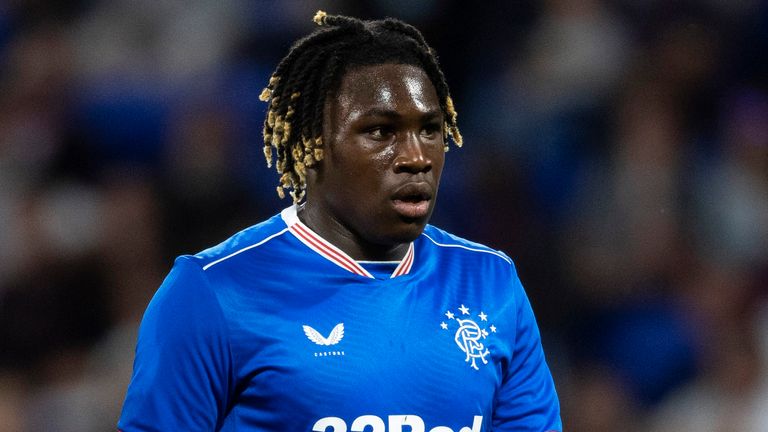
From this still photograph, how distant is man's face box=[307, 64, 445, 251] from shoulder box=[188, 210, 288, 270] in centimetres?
19

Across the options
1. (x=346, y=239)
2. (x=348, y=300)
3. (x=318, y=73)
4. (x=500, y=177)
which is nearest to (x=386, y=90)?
(x=318, y=73)

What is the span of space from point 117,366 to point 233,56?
2.03m

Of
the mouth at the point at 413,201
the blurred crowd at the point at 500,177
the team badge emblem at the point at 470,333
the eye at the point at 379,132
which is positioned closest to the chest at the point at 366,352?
the team badge emblem at the point at 470,333

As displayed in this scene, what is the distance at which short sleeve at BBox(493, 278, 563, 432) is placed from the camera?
9.85 ft

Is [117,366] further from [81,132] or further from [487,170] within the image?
[487,170]

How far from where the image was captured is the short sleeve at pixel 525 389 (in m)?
3.00

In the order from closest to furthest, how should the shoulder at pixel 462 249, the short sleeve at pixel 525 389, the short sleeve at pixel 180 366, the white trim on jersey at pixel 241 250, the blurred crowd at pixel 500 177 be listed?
1. the short sleeve at pixel 180 366
2. the white trim on jersey at pixel 241 250
3. the short sleeve at pixel 525 389
4. the shoulder at pixel 462 249
5. the blurred crowd at pixel 500 177

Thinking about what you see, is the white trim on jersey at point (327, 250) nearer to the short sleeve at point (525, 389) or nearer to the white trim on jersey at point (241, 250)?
the white trim on jersey at point (241, 250)

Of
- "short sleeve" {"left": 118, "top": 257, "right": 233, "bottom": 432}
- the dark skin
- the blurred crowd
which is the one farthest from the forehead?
the blurred crowd

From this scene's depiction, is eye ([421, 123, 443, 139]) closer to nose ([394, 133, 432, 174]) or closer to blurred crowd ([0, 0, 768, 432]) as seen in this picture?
nose ([394, 133, 432, 174])

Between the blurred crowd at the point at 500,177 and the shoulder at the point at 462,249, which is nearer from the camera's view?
the shoulder at the point at 462,249

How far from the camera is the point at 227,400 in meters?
2.74

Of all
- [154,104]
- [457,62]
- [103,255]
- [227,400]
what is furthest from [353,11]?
[227,400]

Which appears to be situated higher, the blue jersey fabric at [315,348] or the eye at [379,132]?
the eye at [379,132]
